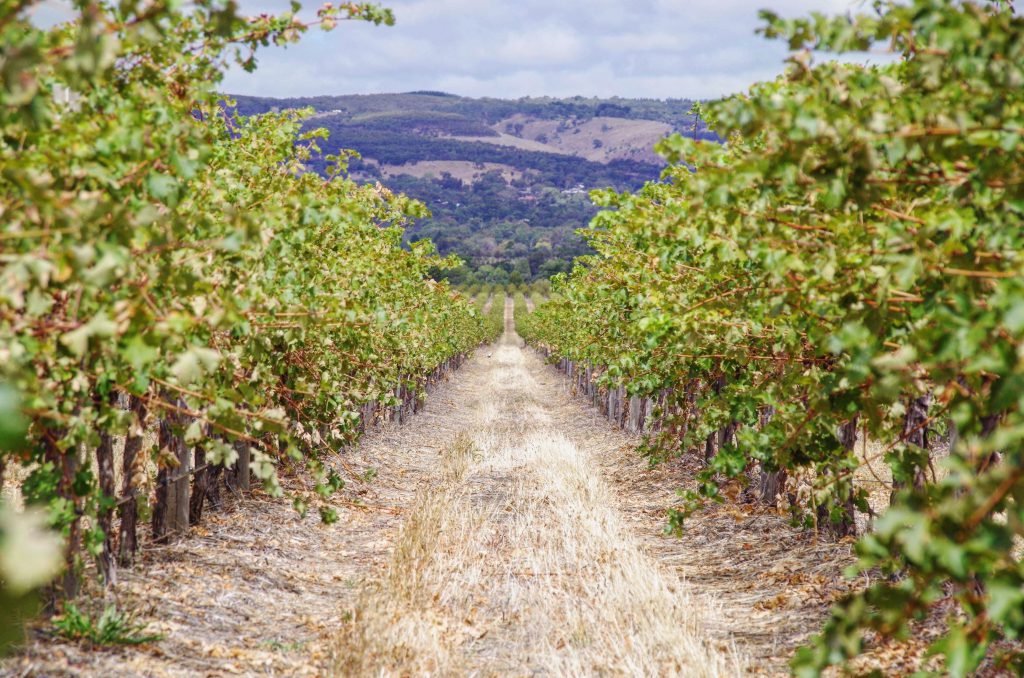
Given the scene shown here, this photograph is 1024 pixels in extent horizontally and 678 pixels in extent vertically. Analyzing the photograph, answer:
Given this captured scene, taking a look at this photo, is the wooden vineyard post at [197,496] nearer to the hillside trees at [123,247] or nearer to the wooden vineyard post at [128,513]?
the wooden vineyard post at [128,513]

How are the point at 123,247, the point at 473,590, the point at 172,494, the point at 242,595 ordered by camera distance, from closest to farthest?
the point at 123,247
the point at 242,595
the point at 473,590
the point at 172,494

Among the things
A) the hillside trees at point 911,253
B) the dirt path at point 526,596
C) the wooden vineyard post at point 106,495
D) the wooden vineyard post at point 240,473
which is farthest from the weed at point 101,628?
the wooden vineyard post at point 240,473

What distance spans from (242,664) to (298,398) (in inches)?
139

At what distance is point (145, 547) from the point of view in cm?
711

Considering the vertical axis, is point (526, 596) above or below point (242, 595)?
below

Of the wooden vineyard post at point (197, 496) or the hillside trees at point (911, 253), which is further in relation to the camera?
the wooden vineyard post at point (197, 496)

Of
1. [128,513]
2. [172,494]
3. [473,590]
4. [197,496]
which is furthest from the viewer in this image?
[197,496]

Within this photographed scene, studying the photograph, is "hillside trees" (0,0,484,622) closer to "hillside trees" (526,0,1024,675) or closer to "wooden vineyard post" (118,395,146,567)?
"wooden vineyard post" (118,395,146,567)

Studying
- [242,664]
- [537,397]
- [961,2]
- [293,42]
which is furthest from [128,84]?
[537,397]

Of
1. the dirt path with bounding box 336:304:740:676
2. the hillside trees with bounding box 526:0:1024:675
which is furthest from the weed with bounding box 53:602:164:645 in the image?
the hillside trees with bounding box 526:0:1024:675

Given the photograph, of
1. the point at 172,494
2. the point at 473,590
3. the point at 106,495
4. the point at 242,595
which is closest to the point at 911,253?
the point at 473,590

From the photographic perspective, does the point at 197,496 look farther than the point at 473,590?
Yes

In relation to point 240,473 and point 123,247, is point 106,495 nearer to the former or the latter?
point 123,247

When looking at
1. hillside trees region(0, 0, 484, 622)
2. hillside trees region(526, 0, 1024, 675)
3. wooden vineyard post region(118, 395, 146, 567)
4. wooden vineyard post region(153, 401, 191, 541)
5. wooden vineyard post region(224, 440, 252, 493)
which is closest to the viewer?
hillside trees region(526, 0, 1024, 675)
